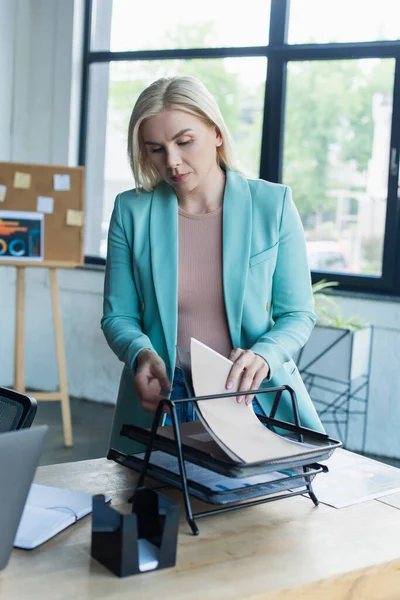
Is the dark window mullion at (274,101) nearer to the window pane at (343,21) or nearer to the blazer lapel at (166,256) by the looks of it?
the window pane at (343,21)

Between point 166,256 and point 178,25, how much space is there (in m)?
3.68

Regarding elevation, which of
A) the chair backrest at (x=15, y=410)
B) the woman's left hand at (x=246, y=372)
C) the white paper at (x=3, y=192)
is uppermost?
the white paper at (x=3, y=192)

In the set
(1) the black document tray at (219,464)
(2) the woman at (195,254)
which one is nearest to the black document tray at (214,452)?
(1) the black document tray at (219,464)

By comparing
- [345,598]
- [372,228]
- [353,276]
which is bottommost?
[345,598]

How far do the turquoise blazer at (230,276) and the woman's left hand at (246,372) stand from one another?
0.21 m

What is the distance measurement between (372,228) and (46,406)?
235 centimetres

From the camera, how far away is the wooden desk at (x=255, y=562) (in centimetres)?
100

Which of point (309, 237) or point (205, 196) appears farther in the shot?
point (309, 237)

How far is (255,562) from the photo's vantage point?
109cm

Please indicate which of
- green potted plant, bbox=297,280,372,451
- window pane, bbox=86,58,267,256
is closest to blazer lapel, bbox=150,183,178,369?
green potted plant, bbox=297,280,372,451

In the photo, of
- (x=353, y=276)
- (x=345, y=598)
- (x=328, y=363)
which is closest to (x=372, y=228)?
(x=353, y=276)

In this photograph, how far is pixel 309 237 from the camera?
461cm

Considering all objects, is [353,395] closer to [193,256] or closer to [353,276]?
[353,276]

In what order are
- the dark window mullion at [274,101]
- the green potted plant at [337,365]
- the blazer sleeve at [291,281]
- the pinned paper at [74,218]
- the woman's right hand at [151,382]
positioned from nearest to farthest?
the woman's right hand at [151,382] < the blazer sleeve at [291,281] < the green potted plant at [337,365] < the pinned paper at [74,218] < the dark window mullion at [274,101]
